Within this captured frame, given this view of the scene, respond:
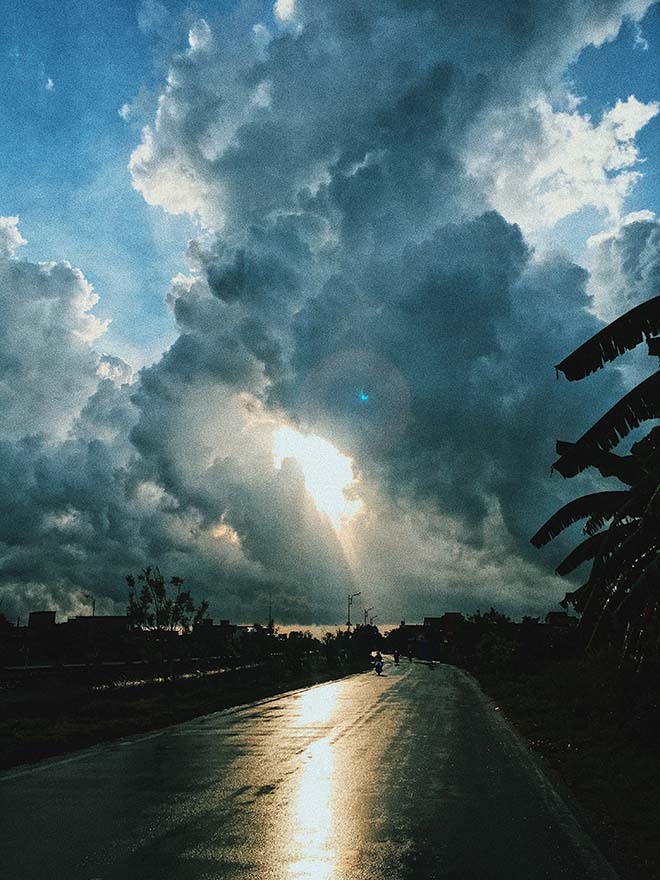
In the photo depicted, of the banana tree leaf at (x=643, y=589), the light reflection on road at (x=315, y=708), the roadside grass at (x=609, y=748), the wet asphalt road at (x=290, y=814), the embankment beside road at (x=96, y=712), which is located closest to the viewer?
the wet asphalt road at (x=290, y=814)

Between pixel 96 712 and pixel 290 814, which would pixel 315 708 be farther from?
pixel 290 814

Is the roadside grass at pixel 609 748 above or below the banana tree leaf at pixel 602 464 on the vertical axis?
below

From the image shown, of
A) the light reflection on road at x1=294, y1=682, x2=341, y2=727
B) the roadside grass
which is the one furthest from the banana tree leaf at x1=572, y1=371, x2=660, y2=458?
the light reflection on road at x1=294, y1=682, x2=341, y2=727

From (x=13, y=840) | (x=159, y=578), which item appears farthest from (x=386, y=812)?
(x=159, y=578)

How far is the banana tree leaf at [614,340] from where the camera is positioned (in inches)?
426

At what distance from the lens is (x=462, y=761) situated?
15.4 m

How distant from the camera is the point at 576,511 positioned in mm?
18219

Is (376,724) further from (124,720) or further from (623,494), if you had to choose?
(623,494)

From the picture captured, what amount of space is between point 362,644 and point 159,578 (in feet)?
363

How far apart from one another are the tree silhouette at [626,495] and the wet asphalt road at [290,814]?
9.90 feet

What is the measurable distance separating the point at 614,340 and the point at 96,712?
1926cm

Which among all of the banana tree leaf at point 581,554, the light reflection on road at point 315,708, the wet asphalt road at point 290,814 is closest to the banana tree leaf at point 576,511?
the banana tree leaf at point 581,554

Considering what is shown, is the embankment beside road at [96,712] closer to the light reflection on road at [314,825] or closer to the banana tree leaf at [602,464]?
the light reflection on road at [314,825]

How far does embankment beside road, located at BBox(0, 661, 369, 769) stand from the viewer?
1623 centimetres
